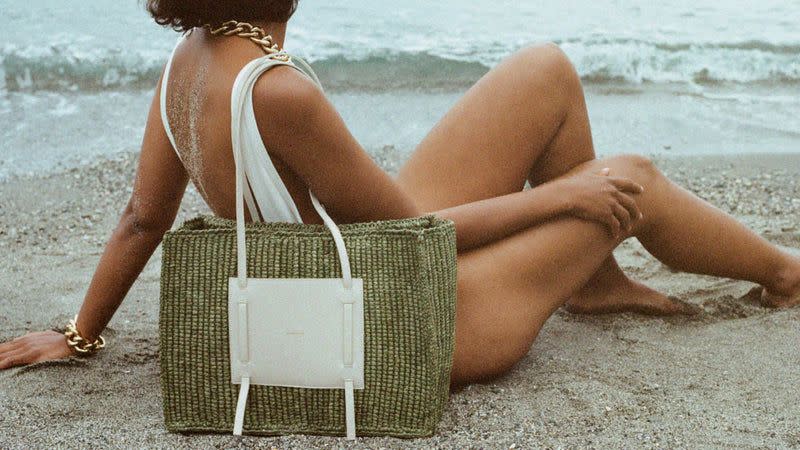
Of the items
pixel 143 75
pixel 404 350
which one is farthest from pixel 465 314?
pixel 143 75

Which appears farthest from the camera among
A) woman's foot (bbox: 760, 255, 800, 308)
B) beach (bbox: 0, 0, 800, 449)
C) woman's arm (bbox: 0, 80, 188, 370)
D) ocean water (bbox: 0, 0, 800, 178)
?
ocean water (bbox: 0, 0, 800, 178)

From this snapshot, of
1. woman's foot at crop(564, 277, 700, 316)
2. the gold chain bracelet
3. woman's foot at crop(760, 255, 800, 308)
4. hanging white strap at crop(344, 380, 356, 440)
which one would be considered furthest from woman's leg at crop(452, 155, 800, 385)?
the gold chain bracelet

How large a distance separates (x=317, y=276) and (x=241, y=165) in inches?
10.6

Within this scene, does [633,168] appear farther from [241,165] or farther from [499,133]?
[241,165]

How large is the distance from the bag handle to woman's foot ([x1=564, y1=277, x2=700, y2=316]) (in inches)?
49.6

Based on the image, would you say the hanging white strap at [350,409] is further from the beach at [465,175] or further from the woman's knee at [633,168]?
the woman's knee at [633,168]

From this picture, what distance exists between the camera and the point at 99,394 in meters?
2.37

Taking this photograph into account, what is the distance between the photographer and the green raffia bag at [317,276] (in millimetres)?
1929

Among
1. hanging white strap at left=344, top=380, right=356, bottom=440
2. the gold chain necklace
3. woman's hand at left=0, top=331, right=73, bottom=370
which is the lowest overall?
woman's hand at left=0, top=331, right=73, bottom=370

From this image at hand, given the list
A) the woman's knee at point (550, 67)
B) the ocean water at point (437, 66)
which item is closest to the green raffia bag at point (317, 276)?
the woman's knee at point (550, 67)

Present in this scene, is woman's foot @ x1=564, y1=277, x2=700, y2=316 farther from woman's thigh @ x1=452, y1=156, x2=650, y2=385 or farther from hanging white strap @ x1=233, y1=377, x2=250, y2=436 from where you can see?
hanging white strap @ x1=233, y1=377, x2=250, y2=436

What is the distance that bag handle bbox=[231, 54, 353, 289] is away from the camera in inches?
73.3

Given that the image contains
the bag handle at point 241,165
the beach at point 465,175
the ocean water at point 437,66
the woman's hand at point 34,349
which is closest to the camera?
the bag handle at point 241,165

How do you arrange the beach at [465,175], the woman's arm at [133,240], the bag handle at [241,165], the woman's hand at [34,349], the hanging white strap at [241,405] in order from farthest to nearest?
1. the woman's hand at [34,349]
2. the woman's arm at [133,240]
3. the beach at [465,175]
4. the hanging white strap at [241,405]
5. the bag handle at [241,165]
